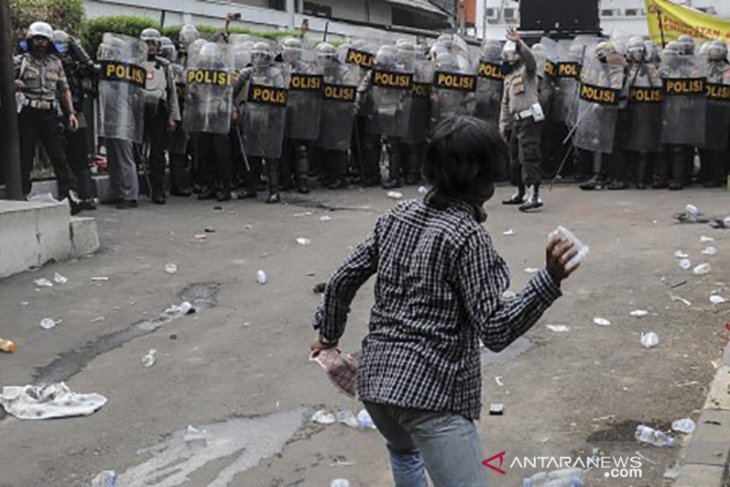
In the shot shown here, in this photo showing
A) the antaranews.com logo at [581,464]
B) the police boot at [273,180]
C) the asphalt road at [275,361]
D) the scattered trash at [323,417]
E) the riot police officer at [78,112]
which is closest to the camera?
the antaranews.com logo at [581,464]

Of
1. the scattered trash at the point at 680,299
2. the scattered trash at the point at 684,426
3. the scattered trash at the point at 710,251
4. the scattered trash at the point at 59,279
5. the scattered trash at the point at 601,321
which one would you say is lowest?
the scattered trash at the point at 684,426

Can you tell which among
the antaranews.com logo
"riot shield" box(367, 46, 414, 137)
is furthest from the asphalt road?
"riot shield" box(367, 46, 414, 137)

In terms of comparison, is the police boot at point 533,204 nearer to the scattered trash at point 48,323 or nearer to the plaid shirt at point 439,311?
the scattered trash at point 48,323

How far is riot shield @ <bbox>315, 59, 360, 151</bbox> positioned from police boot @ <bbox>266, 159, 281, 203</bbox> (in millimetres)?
1030

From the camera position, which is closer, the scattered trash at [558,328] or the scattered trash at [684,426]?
the scattered trash at [684,426]

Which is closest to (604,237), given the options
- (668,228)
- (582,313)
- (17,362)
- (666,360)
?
(668,228)

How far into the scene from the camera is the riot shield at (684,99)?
1295 centimetres

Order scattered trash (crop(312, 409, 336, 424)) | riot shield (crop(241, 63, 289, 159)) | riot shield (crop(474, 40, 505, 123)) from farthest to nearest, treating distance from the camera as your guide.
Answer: riot shield (crop(474, 40, 505, 123)), riot shield (crop(241, 63, 289, 159)), scattered trash (crop(312, 409, 336, 424))

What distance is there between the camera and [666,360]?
19.3 feet

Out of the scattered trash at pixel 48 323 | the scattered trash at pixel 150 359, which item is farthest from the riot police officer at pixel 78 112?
the scattered trash at pixel 150 359

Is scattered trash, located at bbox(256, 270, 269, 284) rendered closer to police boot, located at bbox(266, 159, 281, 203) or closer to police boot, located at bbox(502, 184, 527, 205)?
police boot, located at bbox(266, 159, 281, 203)

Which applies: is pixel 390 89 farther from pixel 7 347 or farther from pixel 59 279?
pixel 7 347

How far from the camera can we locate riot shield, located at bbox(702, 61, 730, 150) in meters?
13.0

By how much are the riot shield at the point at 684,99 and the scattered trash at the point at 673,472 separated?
950 cm
